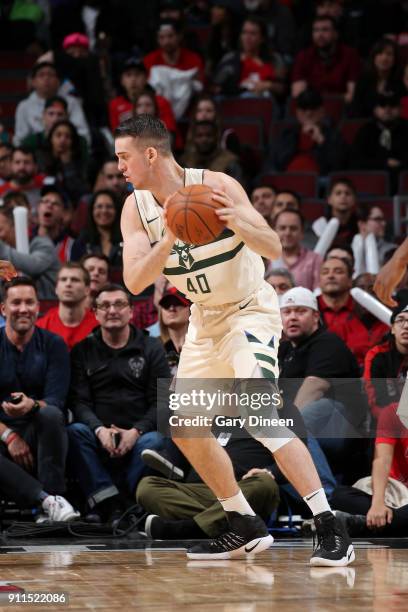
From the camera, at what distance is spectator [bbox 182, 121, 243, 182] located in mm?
10703

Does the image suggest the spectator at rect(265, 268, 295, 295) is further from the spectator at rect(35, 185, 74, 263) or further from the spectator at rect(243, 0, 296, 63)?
the spectator at rect(243, 0, 296, 63)

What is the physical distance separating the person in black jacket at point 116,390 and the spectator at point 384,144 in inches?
187

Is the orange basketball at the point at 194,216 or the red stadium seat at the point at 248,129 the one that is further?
the red stadium seat at the point at 248,129

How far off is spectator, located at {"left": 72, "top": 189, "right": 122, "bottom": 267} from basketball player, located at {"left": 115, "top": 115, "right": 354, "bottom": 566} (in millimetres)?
4098


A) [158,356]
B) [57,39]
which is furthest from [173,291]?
[57,39]

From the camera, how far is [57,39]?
13914 millimetres

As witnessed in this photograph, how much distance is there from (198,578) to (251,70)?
911 centimetres

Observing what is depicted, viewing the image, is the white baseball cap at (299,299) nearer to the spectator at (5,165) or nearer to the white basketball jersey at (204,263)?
the white basketball jersey at (204,263)

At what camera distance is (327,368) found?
276 inches

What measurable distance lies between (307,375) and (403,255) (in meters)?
1.81

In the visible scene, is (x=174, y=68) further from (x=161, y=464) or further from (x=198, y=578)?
(x=198, y=578)

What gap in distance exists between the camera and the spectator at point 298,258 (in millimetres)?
8898

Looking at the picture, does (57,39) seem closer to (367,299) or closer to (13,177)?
(13,177)

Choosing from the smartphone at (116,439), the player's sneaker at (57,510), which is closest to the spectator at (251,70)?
the smartphone at (116,439)
